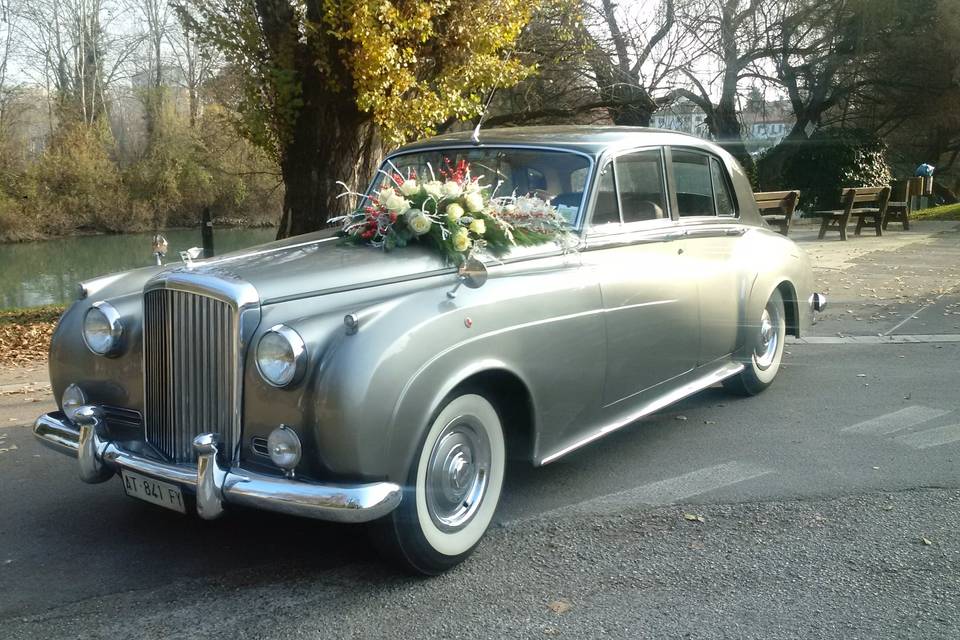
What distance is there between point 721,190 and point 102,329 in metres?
4.01

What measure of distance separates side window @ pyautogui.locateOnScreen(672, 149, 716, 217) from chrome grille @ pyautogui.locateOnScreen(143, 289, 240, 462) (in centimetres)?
299

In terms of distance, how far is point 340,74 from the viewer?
1034 centimetres

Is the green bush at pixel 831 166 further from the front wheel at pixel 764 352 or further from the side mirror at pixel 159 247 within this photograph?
the side mirror at pixel 159 247

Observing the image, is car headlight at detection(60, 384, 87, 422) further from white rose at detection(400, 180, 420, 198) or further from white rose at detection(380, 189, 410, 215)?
white rose at detection(400, 180, 420, 198)

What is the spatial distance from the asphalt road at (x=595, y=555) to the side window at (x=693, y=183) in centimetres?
140

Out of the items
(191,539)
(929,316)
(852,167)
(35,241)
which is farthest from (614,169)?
(35,241)

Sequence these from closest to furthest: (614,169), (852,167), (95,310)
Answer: (95,310)
(614,169)
(852,167)

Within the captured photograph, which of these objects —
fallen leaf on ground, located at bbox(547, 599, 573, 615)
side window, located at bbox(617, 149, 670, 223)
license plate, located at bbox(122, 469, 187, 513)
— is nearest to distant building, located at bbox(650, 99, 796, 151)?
side window, located at bbox(617, 149, 670, 223)

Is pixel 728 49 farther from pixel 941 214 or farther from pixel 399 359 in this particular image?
pixel 399 359

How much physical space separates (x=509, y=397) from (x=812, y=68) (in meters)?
24.0

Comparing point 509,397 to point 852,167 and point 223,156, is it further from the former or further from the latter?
point 223,156

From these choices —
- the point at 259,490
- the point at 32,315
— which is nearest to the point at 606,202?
the point at 259,490

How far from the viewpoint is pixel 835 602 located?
134 inches

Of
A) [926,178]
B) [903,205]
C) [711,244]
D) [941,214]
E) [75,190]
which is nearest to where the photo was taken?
[711,244]
